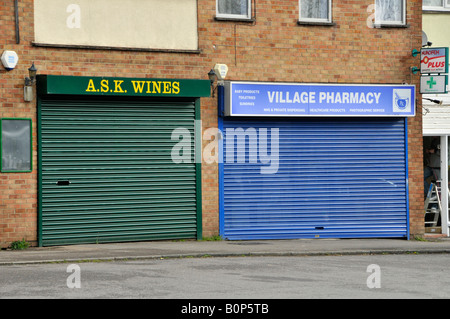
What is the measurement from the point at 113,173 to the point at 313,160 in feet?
14.8

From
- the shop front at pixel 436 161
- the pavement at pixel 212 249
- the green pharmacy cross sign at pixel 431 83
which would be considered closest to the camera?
the pavement at pixel 212 249

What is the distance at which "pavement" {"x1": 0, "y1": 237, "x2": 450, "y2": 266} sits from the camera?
45.6ft

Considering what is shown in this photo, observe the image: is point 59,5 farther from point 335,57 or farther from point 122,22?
point 335,57

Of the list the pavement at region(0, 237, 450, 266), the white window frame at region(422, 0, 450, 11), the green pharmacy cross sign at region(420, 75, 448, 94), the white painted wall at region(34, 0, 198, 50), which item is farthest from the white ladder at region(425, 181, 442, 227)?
the white painted wall at region(34, 0, 198, 50)

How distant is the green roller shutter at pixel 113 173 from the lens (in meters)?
16.0

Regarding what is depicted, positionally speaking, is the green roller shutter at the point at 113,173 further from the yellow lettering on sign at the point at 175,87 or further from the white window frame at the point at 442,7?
the white window frame at the point at 442,7

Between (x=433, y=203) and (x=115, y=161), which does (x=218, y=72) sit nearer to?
(x=115, y=161)

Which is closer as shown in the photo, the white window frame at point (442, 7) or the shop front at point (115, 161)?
the shop front at point (115, 161)

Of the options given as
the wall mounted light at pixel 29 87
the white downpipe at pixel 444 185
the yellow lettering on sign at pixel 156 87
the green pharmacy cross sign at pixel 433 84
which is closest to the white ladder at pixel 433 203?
the white downpipe at pixel 444 185

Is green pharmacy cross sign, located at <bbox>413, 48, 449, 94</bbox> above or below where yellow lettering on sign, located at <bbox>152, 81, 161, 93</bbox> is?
above

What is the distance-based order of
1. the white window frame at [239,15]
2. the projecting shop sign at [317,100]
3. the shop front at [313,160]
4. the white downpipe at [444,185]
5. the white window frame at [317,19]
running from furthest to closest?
the white downpipe at [444,185], the white window frame at [317,19], the shop front at [313,160], the white window frame at [239,15], the projecting shop sign at [317,100]

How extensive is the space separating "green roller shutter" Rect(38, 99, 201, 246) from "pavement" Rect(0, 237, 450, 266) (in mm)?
412

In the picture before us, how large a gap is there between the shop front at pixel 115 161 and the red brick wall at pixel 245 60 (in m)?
0.28

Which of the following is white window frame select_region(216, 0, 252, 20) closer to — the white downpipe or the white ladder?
the white downpipe
